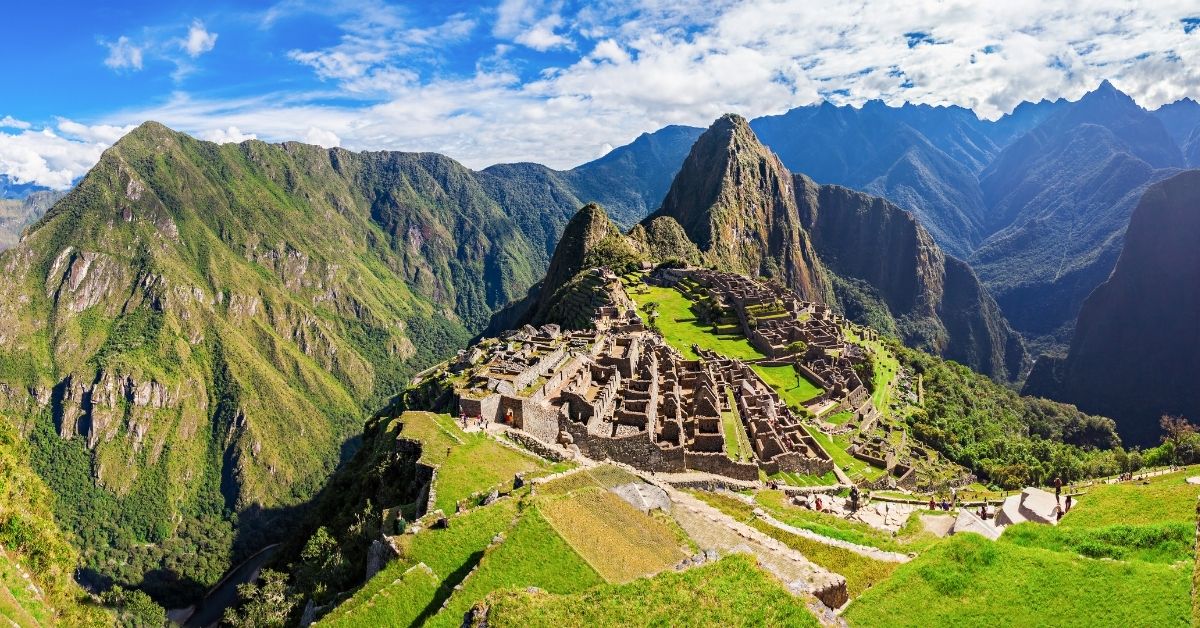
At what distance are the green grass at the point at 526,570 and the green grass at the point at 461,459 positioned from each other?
22.3ft

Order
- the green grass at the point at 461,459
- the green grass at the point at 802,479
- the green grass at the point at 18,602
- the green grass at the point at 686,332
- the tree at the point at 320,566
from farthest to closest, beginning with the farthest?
the green grass at the point at 686,332, the green grass at the point at 802,479, the green grass at the point at 461,459, the tree at the point at 320,566, the green grass at the point at 18,602

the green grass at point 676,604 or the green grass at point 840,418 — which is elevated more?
the green grass at point 676,604

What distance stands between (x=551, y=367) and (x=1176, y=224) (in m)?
238

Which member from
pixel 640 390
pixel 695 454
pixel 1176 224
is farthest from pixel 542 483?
pixel 1176 224

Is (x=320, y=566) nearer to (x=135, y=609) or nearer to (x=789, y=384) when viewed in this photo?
(x=789, y=384)

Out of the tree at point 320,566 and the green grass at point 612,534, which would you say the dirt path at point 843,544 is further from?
the tree at point 320,566

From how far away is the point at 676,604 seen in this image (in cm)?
1426

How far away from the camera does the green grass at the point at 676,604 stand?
44.5ft

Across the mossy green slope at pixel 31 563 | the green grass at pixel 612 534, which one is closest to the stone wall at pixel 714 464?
the green grass at pixel 612 534

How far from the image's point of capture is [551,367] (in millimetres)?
49312

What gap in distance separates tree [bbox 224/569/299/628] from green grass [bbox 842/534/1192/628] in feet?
81.9

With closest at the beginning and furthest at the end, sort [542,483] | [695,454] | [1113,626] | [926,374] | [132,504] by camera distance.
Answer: [1113,626] → [542,483] → [695,454] → [926,374] → [132,504]

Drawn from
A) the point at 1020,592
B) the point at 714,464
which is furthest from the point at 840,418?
the point at 1020,592

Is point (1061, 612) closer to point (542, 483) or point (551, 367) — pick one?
point (542, 483)
